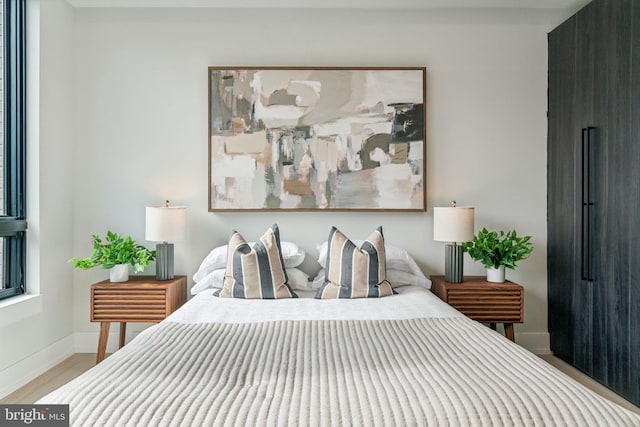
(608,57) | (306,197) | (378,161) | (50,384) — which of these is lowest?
(50,384)

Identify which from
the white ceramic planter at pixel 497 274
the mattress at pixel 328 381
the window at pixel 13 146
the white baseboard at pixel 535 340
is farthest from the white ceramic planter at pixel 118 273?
the white baseboard at pixel 535 340

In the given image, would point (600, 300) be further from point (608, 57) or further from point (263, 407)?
point (263, 407)

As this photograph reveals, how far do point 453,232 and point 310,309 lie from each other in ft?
4.02

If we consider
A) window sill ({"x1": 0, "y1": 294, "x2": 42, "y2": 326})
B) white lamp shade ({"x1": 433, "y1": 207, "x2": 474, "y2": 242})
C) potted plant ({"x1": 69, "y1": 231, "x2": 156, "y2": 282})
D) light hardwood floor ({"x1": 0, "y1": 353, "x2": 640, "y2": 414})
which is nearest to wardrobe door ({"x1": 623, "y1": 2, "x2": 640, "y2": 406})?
light hardwood floor ({"x1": 0, "y1": 353, "x2": 640, "y2": 414})

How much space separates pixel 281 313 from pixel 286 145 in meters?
1.49

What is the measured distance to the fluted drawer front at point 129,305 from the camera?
3.22m

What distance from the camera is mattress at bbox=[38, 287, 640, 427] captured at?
1.25 m

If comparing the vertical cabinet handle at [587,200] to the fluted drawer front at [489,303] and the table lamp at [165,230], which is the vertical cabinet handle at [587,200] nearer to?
the fluted drawer front at [489,303]

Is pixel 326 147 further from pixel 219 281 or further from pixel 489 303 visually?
pixel 489 303

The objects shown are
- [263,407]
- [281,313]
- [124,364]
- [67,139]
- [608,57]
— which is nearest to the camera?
[263,407]

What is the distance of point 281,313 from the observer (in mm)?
2586

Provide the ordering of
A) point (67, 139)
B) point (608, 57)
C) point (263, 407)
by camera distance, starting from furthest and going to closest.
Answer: point (67, 139) → point (608, 57) → point (263, 407)

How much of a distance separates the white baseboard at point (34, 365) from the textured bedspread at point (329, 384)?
145 centimetres

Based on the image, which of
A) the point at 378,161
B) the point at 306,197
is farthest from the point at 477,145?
the point at 306,197
